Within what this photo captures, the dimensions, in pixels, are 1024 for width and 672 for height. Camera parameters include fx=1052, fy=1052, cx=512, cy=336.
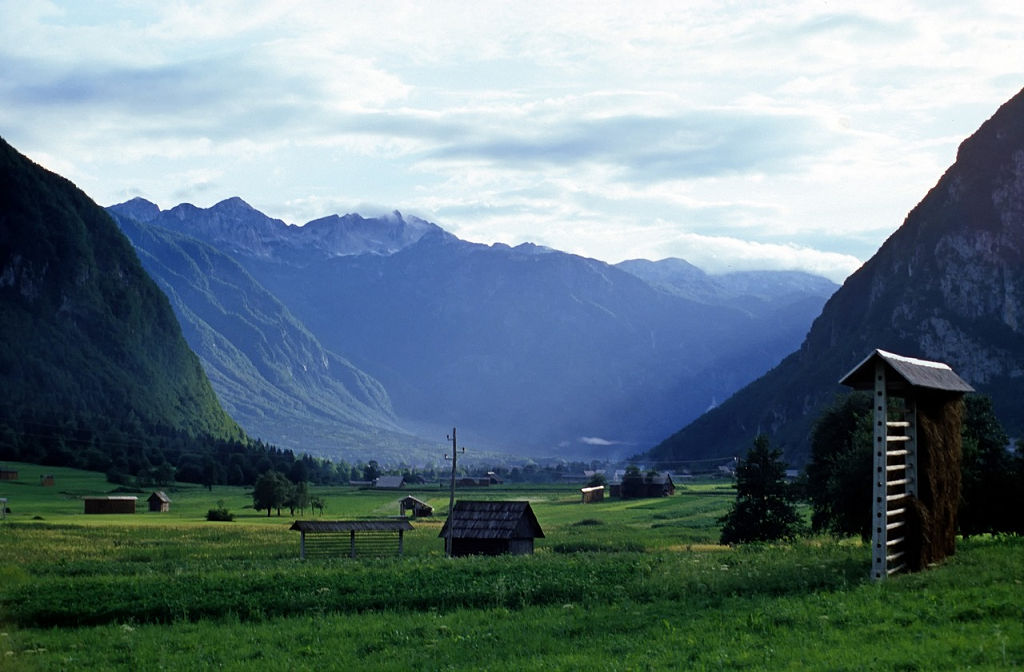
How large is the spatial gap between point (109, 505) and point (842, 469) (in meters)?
89.5

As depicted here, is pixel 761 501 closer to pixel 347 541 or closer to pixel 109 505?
pixel 347 541

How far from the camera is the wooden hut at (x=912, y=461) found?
83.3 ft

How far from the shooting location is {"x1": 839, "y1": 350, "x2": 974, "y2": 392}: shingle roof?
25656 millimetres

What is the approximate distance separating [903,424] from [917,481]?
67.9 inches

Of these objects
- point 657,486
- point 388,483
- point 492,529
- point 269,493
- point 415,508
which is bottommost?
point 388,483

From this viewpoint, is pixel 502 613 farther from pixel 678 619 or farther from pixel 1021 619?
pixel 1021 619

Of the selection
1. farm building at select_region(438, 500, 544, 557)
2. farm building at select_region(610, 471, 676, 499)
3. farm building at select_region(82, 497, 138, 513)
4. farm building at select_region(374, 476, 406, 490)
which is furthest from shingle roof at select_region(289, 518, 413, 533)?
farm building at select_region(374, 476, 406, 490)

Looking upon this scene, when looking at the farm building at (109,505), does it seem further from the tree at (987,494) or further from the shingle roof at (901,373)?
the shingle roof at (901,373)

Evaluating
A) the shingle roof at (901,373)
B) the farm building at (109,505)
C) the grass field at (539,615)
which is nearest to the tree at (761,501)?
the grass field at (539,615)

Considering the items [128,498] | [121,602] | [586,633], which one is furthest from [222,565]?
[128,498]

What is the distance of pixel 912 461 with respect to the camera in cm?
2803

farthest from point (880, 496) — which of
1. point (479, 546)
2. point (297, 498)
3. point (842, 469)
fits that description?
point (297, 498)

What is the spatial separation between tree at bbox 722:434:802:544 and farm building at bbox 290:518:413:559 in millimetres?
18746

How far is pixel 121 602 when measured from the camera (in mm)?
31625
